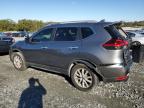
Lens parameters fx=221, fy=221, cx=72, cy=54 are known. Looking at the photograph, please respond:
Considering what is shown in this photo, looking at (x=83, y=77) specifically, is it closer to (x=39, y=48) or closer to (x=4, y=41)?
(x=39, y=48)

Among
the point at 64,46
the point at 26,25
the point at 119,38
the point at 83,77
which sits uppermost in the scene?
the point at 26,25

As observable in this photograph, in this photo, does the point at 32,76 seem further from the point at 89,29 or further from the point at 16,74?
the point at 89,29

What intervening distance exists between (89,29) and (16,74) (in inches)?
129

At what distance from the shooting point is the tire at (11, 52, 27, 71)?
786 cm

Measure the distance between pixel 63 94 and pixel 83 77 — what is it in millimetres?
705

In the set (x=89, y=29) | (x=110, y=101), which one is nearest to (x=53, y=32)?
(x=89, y=29)

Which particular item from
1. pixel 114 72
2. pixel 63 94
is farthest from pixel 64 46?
pixel 114 72

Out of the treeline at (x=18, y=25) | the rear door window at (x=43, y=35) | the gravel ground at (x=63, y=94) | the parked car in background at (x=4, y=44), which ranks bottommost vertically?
the gravel ground at (x=63, y=94)

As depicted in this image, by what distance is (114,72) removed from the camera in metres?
5.41

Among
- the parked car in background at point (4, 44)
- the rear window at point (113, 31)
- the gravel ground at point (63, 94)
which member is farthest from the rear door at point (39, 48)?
the parked car in background at point (4, 44)

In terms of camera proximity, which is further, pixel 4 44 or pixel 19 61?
pixel 4 44

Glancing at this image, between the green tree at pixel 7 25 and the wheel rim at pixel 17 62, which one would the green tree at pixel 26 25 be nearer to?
the green tree at pixel 7 25

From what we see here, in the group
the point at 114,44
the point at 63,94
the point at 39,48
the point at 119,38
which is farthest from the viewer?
the point at 39,48

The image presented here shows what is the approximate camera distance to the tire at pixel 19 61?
25.8ft
